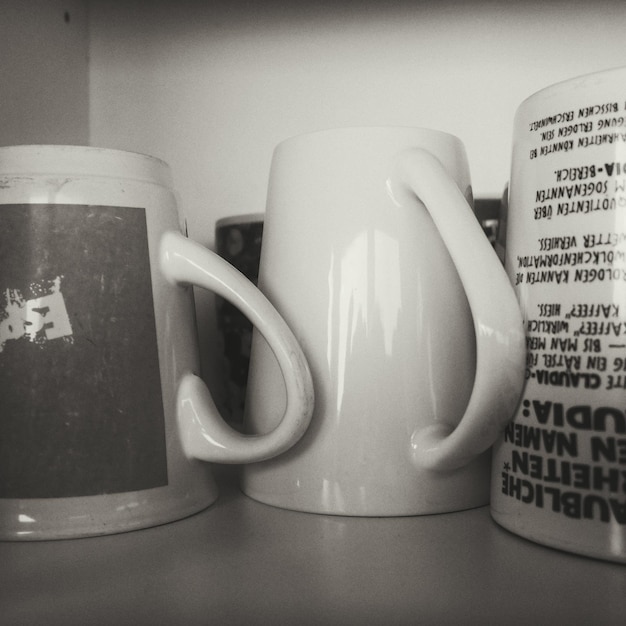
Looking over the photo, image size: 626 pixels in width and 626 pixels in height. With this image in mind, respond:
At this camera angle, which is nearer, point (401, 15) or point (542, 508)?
point (542, 508)

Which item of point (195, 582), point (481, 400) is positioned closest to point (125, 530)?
point (195, 582)

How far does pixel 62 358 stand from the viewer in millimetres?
359

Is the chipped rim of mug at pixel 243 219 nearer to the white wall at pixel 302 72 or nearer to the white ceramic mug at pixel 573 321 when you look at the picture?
the white wall at pixel 302 72

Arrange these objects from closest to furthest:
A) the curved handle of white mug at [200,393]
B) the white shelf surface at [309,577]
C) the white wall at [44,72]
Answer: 1. the white shelf surface at [309,577]
2. the curved handle of white mug at [200,393]
3. the white wall at [44,72]

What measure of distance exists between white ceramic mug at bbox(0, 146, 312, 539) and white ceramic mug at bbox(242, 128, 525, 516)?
0.03 metres

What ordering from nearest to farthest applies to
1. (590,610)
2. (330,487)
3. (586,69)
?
1. (590,610)
2. (330,487)
3. (586,69)

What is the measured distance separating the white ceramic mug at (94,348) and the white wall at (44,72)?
0.17 m

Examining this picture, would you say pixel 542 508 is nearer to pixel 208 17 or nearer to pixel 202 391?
pixel 202 391

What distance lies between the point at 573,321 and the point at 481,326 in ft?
0.14

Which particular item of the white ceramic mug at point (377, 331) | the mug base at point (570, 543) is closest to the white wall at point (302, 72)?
the white ceramic mug at point (377, 331)

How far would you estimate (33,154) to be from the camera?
14.6 inches

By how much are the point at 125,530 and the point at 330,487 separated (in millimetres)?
117

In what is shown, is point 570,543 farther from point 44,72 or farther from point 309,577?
point 44,72

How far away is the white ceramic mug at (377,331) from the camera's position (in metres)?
0.39
